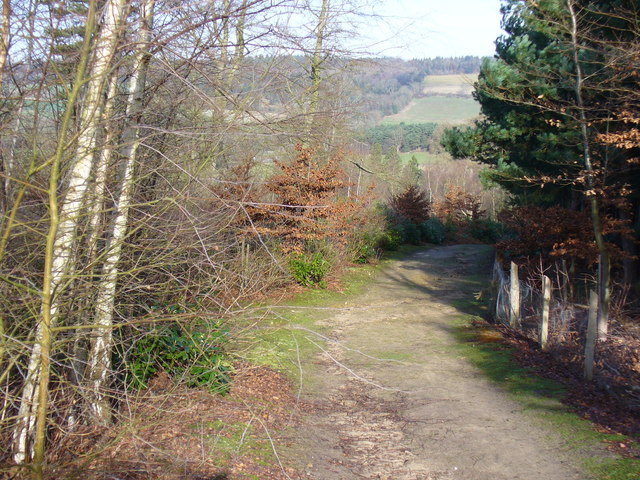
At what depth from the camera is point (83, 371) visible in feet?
15.4

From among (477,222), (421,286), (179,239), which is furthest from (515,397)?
(477,222)

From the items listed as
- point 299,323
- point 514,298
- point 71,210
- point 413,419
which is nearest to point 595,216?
point 514,298

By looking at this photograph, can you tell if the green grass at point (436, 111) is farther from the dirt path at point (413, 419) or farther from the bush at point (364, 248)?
the dirt path at point (413, 419)

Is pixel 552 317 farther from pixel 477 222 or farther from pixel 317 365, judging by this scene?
pixel 477 222

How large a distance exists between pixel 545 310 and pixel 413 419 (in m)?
3.68

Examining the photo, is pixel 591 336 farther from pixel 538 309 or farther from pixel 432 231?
pixel 432 231

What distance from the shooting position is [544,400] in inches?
289

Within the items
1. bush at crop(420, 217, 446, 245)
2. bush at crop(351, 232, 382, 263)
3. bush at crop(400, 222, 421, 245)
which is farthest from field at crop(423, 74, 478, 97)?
bush at crop(351, 232, 382, 263)

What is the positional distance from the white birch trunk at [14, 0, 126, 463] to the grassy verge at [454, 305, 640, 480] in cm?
468

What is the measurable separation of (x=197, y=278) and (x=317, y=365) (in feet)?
13.8

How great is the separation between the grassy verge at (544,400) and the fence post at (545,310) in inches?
23.0

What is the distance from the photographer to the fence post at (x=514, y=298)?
1135 centimetres

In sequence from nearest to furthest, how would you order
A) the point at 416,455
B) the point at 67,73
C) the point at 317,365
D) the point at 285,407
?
the point at 67,73
the point at 416,455
the point at 285,407
the point at 317,365

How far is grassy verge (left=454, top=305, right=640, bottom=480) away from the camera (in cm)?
526
